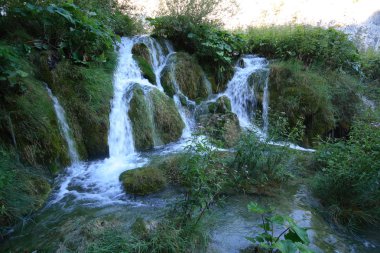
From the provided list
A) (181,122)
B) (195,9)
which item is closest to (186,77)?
(181,122)

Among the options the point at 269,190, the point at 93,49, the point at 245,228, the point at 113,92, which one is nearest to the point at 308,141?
the point at 269,190

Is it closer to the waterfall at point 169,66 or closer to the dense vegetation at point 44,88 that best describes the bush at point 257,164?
the waterfall at point 169,66

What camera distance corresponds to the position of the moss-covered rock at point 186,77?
7.16m

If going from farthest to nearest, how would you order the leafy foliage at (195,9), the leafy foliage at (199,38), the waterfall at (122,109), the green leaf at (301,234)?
the leafy foliage at (195,9)
the leafy foliage at (199,38)
the waterfall at (122,109)
the green leaf at (301,234)

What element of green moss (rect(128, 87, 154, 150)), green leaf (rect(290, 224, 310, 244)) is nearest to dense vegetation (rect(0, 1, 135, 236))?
green moss (rect(128, 87, 154, 150))

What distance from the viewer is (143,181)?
3.93m

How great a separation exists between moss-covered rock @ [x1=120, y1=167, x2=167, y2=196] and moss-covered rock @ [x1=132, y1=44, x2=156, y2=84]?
3445mm

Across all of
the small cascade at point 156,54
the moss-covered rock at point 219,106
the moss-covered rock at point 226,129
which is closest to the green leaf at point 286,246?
the moss-covered rock at point 226,129

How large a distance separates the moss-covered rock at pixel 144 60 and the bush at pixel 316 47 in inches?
175

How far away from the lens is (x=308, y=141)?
7.20 metres

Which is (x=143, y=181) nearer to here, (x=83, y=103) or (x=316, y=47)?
(x=83, y=103)

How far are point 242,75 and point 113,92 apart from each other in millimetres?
4259

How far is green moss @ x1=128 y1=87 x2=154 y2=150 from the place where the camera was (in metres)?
5.64

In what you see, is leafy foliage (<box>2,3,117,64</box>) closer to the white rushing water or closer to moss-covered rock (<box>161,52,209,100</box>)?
the white rushing water
